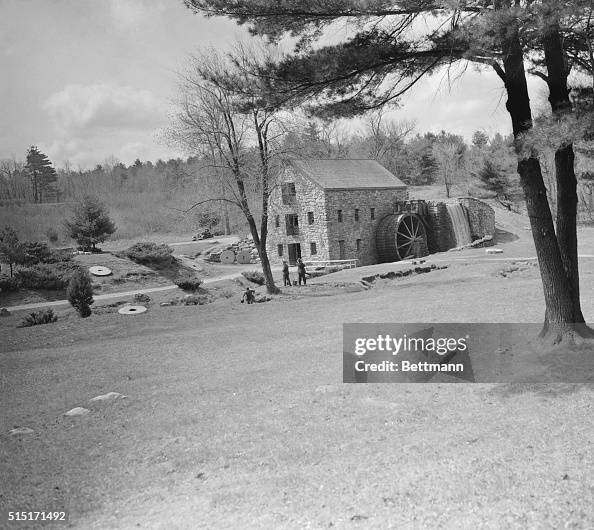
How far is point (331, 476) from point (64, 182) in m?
29.6

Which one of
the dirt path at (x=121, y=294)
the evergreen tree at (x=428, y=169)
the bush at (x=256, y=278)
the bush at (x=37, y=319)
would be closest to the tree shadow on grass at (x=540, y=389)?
the bush at (x=37, y=319)

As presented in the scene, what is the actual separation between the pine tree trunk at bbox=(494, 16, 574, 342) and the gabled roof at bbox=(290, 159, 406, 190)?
2438cm

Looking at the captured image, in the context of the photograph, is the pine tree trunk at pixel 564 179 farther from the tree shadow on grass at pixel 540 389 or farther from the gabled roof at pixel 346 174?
the gabled roof at pixel 346 174

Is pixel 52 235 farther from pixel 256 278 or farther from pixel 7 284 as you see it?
pixel 256 278

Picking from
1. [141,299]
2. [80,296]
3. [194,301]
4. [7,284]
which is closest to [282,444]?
[80,296]

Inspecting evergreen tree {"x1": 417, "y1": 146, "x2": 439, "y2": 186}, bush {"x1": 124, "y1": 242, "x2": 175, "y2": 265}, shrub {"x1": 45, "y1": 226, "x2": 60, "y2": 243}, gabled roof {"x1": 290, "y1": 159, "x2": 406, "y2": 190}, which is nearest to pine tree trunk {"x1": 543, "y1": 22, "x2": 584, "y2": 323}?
bush {"x1": 124, "y1": 242, "x2": 175, "y2": 265}

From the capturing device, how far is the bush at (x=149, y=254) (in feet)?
94.8

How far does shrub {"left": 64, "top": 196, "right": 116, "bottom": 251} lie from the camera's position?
29703 mm

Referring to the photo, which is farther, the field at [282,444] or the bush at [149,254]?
the bush at [149,254]

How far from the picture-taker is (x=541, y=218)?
7.95m

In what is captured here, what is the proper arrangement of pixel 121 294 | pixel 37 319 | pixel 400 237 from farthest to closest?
pixel 400 237 → pixel 121 294 → pixel 37 319

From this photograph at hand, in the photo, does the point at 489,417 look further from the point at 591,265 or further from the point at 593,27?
the point at 591,265

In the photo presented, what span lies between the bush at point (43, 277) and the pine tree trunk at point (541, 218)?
2058 cm

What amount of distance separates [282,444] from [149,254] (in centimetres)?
2479
